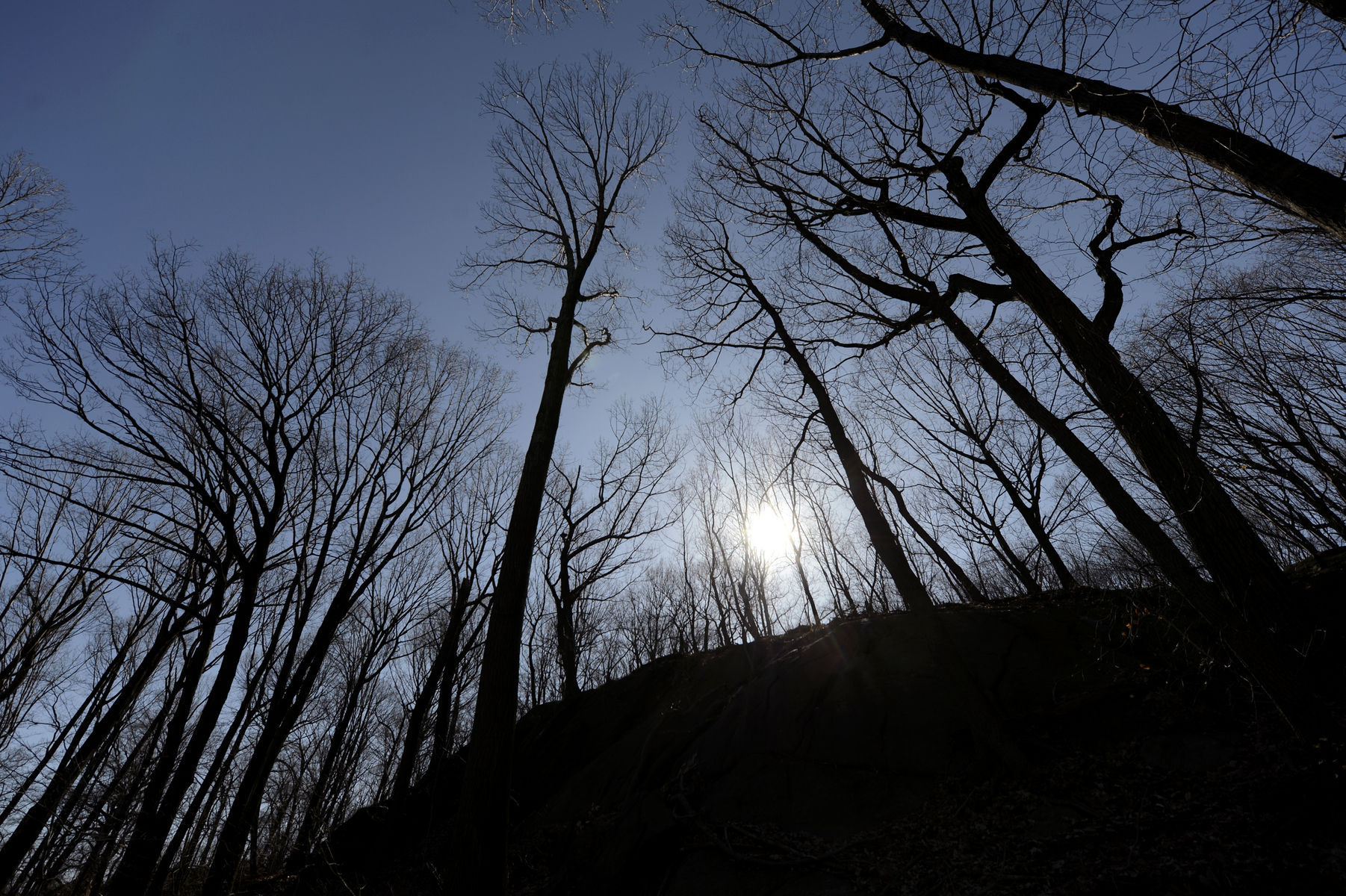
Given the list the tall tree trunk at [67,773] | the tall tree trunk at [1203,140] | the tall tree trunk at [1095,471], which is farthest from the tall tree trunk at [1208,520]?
the tall tree trunk at [67,773]

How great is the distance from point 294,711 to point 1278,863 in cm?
1245

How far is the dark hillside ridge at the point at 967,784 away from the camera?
3406mm

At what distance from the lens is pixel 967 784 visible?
5.50m

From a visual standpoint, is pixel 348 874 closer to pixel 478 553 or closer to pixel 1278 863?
pixel 478 553

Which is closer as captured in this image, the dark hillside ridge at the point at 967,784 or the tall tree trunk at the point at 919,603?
the dark hillside ridge at the point at 967,784

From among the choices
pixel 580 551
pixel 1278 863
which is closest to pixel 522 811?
pixel 580 551

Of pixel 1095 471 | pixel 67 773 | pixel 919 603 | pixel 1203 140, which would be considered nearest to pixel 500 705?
pixel 919 603

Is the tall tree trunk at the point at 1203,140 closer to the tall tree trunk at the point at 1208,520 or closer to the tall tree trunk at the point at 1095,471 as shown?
the tall tree trunk at the point at 1208,520

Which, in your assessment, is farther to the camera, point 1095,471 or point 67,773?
point 67,773

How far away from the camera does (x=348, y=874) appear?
10.6 m

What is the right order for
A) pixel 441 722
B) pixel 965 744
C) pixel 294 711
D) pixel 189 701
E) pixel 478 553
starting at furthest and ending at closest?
1. pixel 478 553
2. pixel 441 722
3. pixel 294 711
4. pixel 189 701
5. pixel 965 744

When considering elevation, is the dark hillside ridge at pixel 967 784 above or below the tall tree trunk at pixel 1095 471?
below

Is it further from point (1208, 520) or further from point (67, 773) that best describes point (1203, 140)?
point (67, 773)

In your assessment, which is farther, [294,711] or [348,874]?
[348,874]
